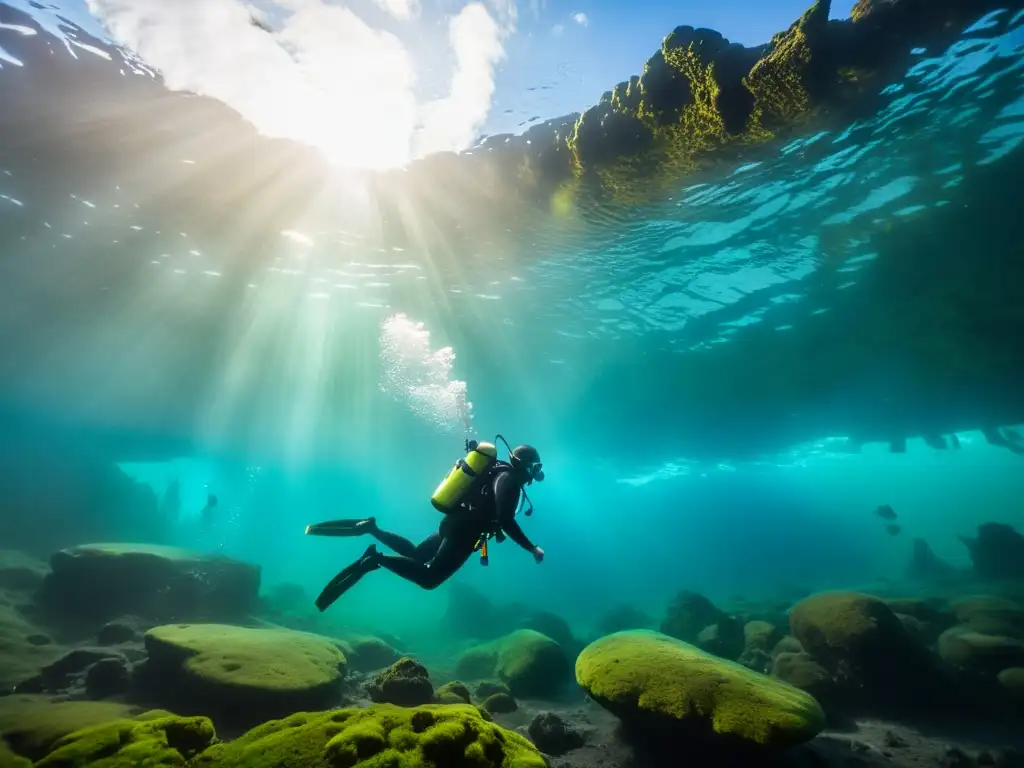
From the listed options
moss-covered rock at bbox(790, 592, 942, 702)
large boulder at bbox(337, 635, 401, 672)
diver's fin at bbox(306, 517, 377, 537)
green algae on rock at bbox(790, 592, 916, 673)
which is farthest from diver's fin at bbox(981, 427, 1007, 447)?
diver's fin at bbox(306, 517, 377, 537)

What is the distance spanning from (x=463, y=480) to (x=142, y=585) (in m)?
15.0

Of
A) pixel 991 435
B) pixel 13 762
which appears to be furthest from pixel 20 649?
pixel 991 435

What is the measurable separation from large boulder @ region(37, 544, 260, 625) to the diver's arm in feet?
49.1

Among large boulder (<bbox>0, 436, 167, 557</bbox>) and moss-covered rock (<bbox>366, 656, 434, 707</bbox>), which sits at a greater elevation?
large boulder (<bbox>0, 436, 167, 557</bbox>)

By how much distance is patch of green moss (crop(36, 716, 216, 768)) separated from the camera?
348 cm

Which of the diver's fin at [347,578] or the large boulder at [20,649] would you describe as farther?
the large boulder at [20,649]

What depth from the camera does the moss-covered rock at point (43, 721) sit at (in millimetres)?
5527

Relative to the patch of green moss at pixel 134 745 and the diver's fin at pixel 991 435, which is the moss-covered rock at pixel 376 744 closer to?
the patch of green moss at pixel 134 745

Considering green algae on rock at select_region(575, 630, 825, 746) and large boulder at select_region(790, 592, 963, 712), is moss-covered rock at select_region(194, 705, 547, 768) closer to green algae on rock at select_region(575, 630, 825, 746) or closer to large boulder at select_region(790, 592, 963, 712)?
green algae on rock at select_region(575, 630, 825, 746)

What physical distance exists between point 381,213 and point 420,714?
13.2 metres

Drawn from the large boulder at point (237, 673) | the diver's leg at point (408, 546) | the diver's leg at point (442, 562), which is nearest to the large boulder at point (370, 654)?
the large boulder at point (237, 673)

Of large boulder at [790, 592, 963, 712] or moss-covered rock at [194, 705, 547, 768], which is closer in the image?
moss-covered rock at [194, 705, 547, 768]

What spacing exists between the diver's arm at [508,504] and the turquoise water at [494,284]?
8810mm

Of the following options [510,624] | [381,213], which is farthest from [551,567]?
[381,213]
